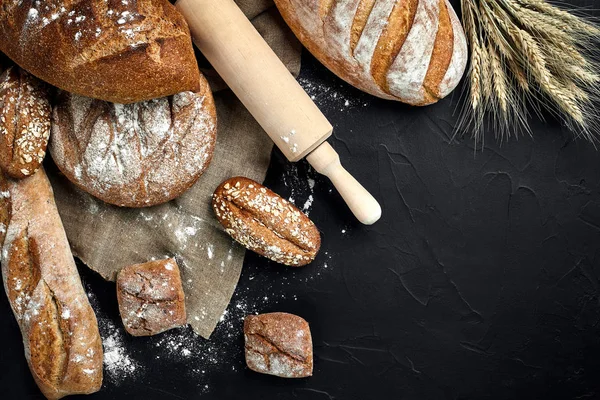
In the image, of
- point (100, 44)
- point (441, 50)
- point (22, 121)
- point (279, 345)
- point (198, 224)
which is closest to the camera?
point (100, 44)

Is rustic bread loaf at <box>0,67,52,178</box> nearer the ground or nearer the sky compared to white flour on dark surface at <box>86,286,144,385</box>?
nearer the sky

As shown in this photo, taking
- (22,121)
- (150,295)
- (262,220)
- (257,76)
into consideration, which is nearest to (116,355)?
(150,295)

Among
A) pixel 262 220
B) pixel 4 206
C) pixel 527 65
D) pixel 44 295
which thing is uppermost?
pixel 4 206

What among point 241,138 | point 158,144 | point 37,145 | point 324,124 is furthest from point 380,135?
point 37,145

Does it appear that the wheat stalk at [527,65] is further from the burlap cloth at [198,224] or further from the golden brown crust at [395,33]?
the burlap cloth at [198,224]

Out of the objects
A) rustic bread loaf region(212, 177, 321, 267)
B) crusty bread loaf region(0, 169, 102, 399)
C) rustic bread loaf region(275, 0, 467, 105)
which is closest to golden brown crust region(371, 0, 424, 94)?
rustic bread loaf region(275, 0, 467, 105)

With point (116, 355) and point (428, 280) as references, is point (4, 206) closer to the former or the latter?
point (116, 355)

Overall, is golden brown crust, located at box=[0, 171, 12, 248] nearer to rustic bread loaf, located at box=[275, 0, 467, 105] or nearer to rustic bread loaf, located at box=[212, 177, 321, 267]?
rustic bread loaf, located at box=[212, 177, 321, 267]

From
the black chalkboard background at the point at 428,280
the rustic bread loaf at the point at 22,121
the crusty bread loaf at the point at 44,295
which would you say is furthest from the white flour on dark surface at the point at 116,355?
the rustic bread loaf at the point at 22,121
